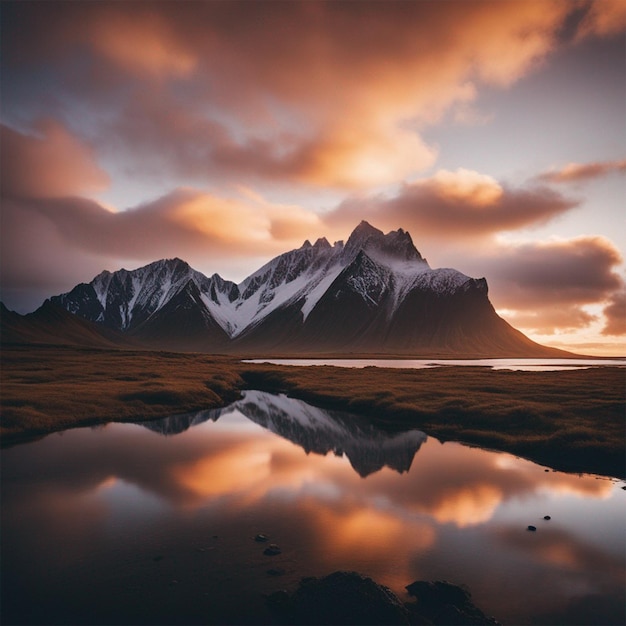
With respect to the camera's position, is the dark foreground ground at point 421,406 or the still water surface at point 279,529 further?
the dark foreground ground at point 421,406

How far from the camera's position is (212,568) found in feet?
66.0

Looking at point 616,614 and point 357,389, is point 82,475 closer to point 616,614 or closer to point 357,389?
point 616,614

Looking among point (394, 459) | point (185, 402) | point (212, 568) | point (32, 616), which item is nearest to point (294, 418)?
point (185, 402)

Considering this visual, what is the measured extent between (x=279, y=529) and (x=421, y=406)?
133 feet

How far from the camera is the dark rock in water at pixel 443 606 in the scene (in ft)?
54.7

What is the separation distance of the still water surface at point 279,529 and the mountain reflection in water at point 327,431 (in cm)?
68

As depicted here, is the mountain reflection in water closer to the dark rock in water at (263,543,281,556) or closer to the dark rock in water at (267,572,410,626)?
the dark rock in water at (263,543,281,556)

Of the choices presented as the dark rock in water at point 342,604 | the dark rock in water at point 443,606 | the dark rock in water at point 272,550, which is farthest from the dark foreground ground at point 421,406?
the dark rock in water at point 272,550

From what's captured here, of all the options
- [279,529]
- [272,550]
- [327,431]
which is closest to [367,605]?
[272,550]

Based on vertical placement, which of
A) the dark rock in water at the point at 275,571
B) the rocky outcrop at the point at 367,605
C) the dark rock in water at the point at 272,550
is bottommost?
the dark rock in water at the point at 275,571

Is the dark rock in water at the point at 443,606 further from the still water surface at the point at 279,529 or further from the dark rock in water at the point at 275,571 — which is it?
the dark rock in water at the point at 275,571

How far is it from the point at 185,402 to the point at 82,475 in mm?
34644

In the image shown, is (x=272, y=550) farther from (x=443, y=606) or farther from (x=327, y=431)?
(x=327, y=431)

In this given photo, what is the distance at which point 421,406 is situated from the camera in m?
61.4
